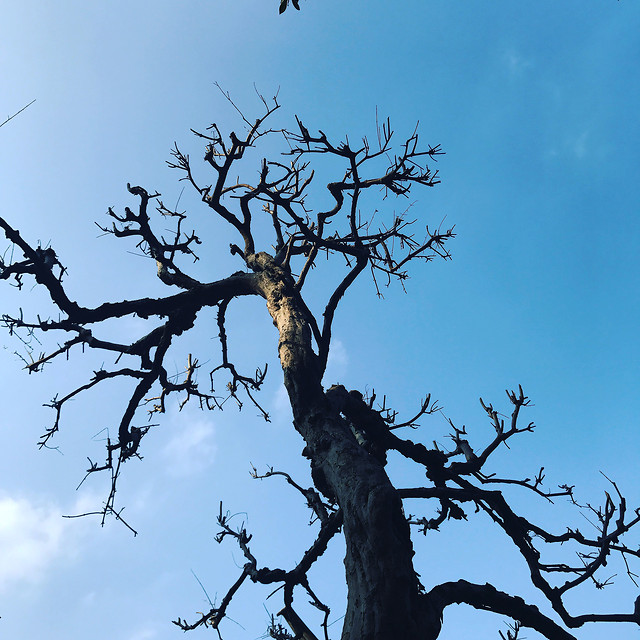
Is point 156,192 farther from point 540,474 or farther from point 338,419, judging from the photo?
point 540,474

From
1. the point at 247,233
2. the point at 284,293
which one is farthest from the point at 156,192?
the point at 284,293

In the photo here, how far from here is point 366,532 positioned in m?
2.36

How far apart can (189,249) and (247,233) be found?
75cm

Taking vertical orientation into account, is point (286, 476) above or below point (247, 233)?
below

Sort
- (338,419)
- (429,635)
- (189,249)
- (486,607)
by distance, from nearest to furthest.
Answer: (429,635) < (486,607) < (338,419) < (189,249)

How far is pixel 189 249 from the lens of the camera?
5.79 metres

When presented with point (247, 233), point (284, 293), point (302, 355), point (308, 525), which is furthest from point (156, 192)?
point (308, 525)

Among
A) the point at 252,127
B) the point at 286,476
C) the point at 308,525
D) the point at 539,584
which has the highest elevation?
the point at 252,127

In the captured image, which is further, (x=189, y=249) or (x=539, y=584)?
(x=189, y=249)

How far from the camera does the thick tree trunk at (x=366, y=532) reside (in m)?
2.09

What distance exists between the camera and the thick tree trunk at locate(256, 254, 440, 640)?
209 centimetres

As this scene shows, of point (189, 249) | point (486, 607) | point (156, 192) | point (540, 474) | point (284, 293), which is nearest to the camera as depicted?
point (486, 607)

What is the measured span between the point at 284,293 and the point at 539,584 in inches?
122

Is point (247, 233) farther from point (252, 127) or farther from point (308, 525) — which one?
point (308, 525)
